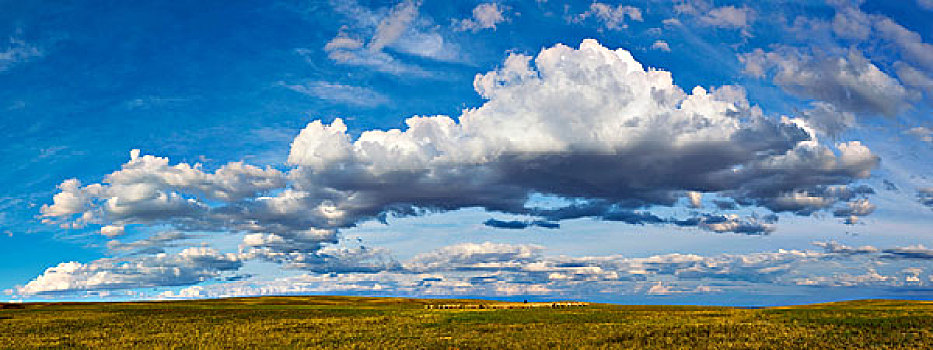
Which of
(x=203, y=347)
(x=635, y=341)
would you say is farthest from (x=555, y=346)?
(x=203, y=347)

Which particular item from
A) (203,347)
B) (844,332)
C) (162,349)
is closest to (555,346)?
(844,332)

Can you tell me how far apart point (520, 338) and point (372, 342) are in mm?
11200

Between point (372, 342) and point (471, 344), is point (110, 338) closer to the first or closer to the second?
point (372, 342)

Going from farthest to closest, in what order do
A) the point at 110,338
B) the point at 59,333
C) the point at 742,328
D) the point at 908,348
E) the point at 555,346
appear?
the point at 59,333 → the point at 110,338 → the point at 742,328 → the point at 555,346 → the point at 908,348

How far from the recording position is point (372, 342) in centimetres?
4694

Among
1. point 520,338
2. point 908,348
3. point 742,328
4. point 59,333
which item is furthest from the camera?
point 59,333

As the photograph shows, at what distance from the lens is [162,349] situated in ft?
145

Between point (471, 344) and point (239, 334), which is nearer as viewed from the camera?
point (471, 344)

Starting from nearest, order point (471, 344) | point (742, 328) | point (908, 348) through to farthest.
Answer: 1. point (908, 348)
2. point (471, 344)
3. point (742, 328)

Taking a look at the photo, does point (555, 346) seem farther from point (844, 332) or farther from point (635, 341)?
point (844, 332)

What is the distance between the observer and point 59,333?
60438 mm

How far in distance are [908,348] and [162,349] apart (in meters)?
48.0

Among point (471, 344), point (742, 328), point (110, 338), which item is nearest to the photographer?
point (471, 344)

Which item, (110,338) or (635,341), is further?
(110,338)
